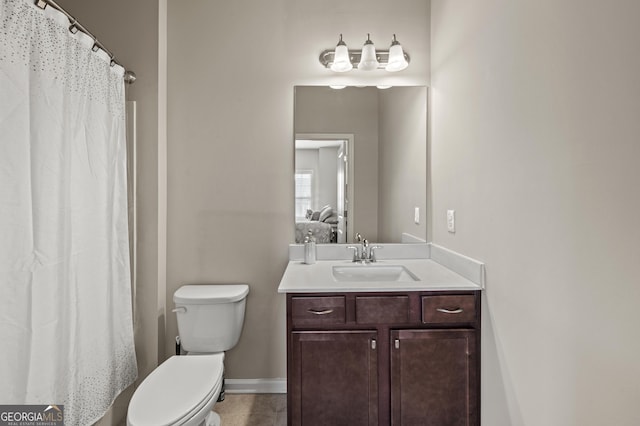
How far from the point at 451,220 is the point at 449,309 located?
54cm

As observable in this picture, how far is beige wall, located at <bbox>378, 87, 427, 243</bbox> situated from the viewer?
2359mm

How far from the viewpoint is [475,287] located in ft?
5.48

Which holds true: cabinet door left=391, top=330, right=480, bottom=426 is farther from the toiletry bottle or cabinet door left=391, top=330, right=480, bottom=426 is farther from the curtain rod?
the curtain rod

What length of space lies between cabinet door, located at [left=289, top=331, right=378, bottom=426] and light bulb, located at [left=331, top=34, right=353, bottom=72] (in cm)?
162

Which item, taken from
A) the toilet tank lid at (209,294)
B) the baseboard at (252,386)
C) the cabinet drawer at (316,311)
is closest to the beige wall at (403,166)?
the cabinet drawer at (316,311)

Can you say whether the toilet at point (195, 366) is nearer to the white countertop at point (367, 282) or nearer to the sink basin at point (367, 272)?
the white countertop at point (367, 282)

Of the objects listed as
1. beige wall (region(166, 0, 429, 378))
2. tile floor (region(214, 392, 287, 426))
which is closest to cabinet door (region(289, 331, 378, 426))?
tile floor (region(214, 392, 287, 426))

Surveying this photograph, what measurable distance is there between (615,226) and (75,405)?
2056 mm

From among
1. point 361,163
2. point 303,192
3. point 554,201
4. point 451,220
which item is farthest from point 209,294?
point 554,201

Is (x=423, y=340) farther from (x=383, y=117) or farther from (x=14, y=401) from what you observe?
(x=14, y=401)

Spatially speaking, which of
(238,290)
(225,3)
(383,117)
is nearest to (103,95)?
(225,3)

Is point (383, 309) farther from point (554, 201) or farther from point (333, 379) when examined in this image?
point (554, 201)
